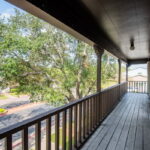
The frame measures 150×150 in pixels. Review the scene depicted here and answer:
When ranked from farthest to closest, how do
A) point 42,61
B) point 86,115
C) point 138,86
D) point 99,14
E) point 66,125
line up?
point 138,86
point 42,61
point 86,115
point 99,14
point 66,125

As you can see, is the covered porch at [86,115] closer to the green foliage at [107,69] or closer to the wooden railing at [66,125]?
the wooden railing at [66,125]

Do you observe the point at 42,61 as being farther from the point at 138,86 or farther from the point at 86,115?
the point at 138,86

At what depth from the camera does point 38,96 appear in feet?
23.8

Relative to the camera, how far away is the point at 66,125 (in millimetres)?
2117

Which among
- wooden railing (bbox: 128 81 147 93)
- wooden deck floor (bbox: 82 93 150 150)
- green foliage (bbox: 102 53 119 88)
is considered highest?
green foliage (bbox: 102 53 119 88)

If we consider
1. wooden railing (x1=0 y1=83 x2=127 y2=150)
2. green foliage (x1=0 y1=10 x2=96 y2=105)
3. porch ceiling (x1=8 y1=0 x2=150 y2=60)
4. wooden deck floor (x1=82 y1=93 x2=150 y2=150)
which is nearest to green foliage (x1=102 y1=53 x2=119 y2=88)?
green foliage (x1=0 y1=10 x2=96 y2=105)

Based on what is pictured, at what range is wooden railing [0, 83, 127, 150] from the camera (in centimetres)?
130

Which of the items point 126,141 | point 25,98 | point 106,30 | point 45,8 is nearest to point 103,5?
point 45,8

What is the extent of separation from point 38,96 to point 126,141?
5416 mm

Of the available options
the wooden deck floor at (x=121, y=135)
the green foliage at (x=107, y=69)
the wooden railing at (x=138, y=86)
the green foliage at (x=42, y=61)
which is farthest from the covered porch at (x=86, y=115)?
the wooden railing at (x=138, y=86)

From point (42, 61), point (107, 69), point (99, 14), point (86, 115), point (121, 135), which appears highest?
point (99, 14)

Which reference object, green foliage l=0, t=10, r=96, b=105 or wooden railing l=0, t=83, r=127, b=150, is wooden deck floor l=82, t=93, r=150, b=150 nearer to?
wooden railing l=0, t=83, r=127, b=150

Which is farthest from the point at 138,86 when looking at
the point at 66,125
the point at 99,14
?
the point at 66,125

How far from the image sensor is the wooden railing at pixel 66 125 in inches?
51.4
